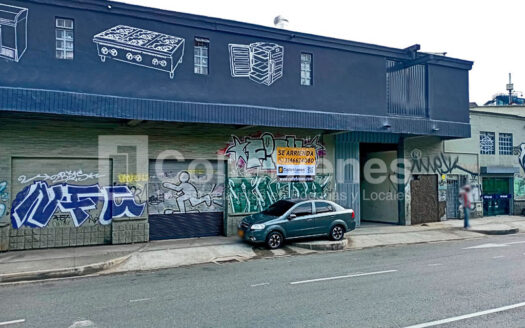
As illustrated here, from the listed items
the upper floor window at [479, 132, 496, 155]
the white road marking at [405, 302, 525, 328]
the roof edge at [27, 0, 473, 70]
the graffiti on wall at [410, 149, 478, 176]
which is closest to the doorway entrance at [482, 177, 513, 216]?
the upper floor window at [479, 132, 496, 155]

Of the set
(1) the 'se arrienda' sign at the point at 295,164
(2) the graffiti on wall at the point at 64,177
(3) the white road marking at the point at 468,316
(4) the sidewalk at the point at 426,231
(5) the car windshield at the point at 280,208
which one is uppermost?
(1) the 'se arrienda' sign at the point at 295,164

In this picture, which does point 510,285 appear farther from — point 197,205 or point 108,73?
point 108,73

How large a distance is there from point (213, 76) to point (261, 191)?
4726mm

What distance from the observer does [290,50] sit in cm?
1552

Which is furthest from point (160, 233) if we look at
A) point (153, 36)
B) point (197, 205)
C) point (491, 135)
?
point (491, 135)

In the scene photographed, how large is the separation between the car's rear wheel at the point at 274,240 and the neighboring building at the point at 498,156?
1224 cm

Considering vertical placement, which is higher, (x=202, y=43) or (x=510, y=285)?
(x=202, y=43)

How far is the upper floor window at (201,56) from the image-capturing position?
14.1 m

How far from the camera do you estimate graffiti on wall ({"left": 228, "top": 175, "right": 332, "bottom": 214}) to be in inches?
601

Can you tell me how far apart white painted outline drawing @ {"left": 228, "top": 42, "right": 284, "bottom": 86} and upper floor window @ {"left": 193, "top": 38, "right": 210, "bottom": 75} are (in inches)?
33.9

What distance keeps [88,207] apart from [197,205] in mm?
3696

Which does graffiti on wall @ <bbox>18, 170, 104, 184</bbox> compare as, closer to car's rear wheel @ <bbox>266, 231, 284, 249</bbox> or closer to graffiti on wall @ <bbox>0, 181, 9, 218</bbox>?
graffiti on wall @ <bbox>0, 181, 9, 218</bbox>

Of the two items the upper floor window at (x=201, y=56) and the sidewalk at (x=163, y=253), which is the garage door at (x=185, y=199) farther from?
the upper floor window at (x=201, y=56)

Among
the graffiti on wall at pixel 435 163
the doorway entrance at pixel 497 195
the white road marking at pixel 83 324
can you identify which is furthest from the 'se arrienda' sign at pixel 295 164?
the doorway entrance at pixel 497 195
